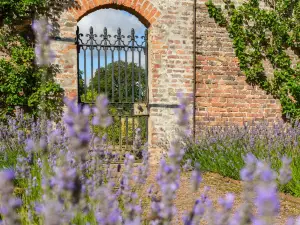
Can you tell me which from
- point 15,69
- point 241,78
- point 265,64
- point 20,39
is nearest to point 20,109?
point 15,69

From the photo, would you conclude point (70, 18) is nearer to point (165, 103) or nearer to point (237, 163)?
point (165, 103)

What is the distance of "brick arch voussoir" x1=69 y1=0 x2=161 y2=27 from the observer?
6.42 metres

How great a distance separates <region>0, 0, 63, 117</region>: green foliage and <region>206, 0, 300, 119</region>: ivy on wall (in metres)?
3.23

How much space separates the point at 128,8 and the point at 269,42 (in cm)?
283

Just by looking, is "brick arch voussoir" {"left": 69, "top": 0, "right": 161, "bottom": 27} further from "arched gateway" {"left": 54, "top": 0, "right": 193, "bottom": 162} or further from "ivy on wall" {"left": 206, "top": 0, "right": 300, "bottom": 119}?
"ivy on wall" {"left": 206, "top": 0, "right": 300, "bottom": 119}

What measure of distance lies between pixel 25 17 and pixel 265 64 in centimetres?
436

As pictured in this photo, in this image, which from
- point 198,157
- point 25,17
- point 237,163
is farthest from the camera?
point 25,17

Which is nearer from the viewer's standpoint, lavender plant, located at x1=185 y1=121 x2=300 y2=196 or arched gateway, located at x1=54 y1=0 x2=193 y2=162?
lavender plant, located at x1=185 y1=121 x2=300 y2=196

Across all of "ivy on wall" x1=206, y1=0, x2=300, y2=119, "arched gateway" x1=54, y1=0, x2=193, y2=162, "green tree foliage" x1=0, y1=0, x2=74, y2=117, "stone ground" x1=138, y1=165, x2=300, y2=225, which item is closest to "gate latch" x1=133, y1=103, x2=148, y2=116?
"arched gateway" x1=54, y1=0, x2=193, y2=162

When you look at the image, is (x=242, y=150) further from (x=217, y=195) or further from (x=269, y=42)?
(x=269, y=42)

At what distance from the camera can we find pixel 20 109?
20.0 feet

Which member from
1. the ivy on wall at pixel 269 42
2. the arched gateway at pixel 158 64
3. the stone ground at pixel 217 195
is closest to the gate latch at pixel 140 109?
the arched gateway at pixel 158 64

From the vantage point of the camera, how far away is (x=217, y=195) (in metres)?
4.25

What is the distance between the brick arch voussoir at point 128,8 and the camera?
6.42 m
